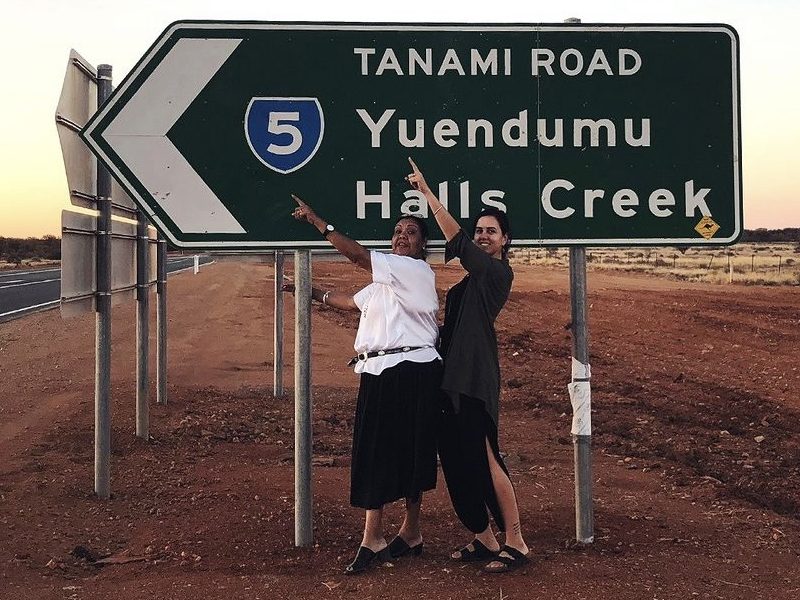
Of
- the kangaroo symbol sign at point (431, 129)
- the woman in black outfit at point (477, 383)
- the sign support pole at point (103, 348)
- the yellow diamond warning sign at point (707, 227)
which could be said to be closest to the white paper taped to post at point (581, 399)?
the woman in black outfit at point (477, 383)

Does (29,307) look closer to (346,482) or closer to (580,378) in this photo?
(346,482)

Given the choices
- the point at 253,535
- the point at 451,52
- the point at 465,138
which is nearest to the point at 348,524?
the point at 253,535

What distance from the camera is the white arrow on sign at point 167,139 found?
163 inches

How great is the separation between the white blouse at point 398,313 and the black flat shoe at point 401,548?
87 centimetres

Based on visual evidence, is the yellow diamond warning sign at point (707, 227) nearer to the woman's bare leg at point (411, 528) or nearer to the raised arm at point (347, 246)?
the raised arm at point (347, 246)

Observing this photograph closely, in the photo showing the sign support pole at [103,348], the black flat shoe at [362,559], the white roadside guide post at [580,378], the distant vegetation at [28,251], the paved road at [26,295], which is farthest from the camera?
the distant vegetation at [28,251]

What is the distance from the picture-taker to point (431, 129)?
421 centimetres

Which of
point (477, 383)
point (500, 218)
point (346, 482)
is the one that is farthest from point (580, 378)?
point (346, 482)

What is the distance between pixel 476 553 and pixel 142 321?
14.4 feet

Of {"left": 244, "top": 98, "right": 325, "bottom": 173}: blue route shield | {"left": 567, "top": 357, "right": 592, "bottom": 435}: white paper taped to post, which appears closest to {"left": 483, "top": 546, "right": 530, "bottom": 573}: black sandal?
{"left": 567, "top": 357, "right": 592, "bottom": 435}: white paper taped to post

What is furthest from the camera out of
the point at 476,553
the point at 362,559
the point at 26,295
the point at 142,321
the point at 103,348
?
the point at 26,295

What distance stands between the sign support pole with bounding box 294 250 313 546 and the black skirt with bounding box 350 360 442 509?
0.42 m

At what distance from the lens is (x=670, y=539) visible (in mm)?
4574

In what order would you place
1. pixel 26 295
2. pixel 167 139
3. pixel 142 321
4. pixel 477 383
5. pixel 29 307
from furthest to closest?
1. pixel 26 295
2. pixel 29 307
3. pixel 142 321
4. pixel 167 139
5. pixel 477 383
